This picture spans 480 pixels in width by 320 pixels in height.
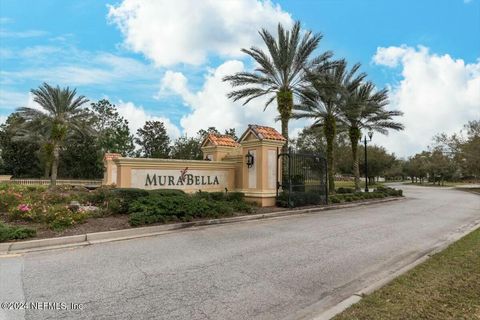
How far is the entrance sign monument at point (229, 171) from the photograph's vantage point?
14.5 metres

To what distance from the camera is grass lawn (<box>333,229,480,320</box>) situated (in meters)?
4.30

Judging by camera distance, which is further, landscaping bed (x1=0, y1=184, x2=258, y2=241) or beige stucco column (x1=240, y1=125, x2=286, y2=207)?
beige stucco column (x1=240, y1=125, x2=286, y2=207)

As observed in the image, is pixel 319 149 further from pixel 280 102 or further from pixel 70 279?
pixel 70 279

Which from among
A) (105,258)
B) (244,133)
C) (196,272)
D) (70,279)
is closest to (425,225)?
(244,133)

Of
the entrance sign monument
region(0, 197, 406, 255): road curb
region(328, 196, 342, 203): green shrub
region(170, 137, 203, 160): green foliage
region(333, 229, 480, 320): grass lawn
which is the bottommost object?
region(333, 229, 480, 320): grass lawn

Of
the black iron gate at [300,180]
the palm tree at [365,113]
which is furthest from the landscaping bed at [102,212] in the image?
the palm tree at [365,113]

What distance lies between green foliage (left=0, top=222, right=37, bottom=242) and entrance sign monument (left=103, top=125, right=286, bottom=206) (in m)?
5.51

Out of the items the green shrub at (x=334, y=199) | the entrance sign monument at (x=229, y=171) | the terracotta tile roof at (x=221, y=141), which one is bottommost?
the green shrub at (x=334, y=199)

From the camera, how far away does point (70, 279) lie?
5711 millimetres

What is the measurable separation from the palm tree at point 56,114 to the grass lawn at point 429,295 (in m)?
33.8

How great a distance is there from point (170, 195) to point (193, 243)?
13.5 ft

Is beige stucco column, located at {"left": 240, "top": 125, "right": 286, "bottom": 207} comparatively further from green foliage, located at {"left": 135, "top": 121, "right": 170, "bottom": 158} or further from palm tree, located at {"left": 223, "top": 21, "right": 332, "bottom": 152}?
green foliage, located at {"left": 135, "top": 121, "right": 170, "bottom": 158}

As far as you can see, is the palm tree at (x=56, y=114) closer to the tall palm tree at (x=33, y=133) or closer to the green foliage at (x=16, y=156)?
the tall palm tree at (x=33, y=133)

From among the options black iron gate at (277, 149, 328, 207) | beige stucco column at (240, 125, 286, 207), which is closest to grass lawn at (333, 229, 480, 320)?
black iron gate at (277, 149, 328, 207)
